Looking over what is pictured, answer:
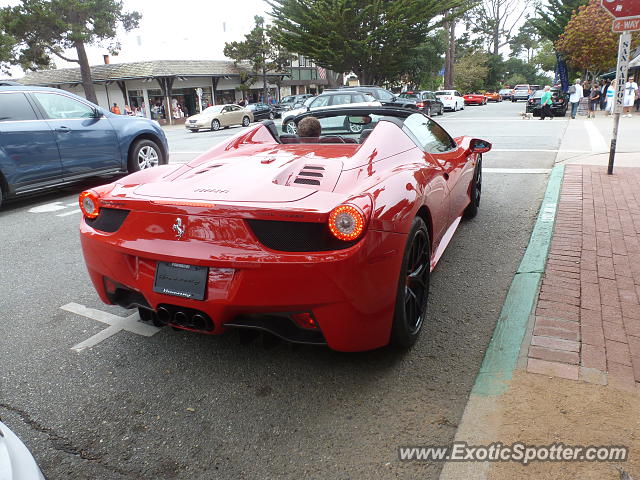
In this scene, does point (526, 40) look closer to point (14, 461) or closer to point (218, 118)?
point (218, 118)

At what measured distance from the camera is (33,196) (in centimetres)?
795

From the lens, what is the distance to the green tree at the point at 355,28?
108ft

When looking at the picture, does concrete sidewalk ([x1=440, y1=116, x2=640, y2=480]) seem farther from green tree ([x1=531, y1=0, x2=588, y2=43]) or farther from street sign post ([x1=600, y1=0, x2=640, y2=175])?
green tree ([x1=531, y1=0, x2=588, y2=43])

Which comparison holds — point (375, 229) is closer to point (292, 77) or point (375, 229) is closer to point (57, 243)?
point (57, 243)

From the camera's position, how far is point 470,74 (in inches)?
2484

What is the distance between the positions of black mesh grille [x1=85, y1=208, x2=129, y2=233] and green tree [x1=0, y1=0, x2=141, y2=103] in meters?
38.4

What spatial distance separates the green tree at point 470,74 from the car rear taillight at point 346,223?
6647cm

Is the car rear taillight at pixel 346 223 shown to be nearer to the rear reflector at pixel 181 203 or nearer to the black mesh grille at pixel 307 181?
the black mesh grille at pixel 307 181

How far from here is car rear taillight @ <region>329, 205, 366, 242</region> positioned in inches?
86.5

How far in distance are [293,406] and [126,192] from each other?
1.45 meters

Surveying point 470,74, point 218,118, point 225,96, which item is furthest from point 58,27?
point 470,74

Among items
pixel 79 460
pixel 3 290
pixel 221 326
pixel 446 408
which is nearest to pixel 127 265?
pixel 221 326

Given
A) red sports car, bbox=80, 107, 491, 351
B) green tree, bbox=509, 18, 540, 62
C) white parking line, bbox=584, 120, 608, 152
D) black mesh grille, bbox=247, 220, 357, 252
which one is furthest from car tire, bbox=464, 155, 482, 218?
green tree, bbox=509, 18, 540, 62

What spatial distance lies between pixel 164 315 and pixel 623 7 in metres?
7.44
